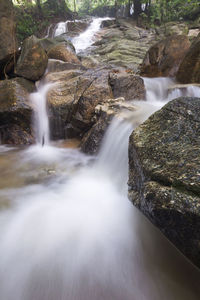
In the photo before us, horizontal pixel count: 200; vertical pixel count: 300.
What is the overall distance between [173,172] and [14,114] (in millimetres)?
4636

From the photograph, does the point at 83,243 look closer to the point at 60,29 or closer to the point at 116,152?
the point at 116,152

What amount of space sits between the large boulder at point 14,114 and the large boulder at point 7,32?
949 millimetres

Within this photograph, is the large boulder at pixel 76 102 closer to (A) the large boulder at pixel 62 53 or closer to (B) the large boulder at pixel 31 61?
(B) the large boulder at pixel 31 61

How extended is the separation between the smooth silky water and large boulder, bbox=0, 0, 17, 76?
12.8ft

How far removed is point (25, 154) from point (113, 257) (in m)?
3.57

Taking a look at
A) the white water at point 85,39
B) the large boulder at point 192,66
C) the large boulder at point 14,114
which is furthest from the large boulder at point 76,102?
the white water at point 85,39

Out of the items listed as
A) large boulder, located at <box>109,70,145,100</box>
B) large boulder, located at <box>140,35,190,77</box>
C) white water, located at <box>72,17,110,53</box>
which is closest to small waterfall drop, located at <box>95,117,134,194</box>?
large boulder, located at <box>109,70,145,100</box>

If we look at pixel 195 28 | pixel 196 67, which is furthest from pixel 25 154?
pixel 195 28

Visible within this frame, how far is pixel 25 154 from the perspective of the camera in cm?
469

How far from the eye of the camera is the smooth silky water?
1.65 m

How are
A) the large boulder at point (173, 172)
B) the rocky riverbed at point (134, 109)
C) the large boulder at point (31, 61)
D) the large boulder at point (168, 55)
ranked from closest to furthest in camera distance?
the large boulder at point (173, 172) → the rocky riverbed at point (134, 109) → the large boulder at point (31, 61) → the large boulder at point (168, 55)

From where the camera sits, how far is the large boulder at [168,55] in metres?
7.80

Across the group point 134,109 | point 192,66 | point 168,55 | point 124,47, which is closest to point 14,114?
point 134,109

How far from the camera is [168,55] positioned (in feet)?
25.6
